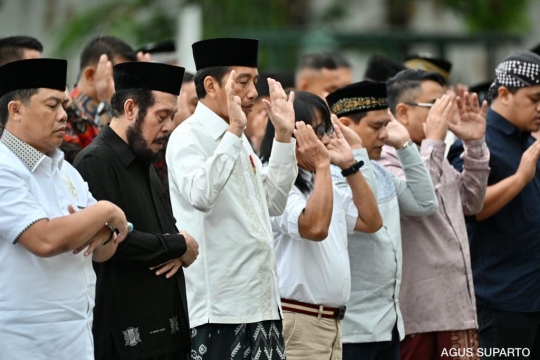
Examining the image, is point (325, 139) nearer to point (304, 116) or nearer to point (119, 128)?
point (304, 116)

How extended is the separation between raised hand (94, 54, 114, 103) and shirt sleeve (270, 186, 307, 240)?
1587 mm

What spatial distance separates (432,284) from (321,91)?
2.61 m

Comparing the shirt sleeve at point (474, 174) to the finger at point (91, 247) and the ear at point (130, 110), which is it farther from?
the finger at point (91, 247)

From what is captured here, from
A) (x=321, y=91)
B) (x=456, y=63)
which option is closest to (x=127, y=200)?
(x=321, y=91)

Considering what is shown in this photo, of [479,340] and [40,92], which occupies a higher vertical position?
[40,92]

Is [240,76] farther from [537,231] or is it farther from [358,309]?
→ [537,231]

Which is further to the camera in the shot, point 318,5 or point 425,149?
point 318,5

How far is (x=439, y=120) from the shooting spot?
20.6 feet

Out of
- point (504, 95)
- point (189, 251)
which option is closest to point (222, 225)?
point (189, 251)

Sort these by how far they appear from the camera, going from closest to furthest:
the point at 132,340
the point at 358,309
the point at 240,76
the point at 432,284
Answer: the point at 132,340
the point at 240,76
the point at 358,309
the point at 432,284

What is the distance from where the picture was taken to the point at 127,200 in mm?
4680

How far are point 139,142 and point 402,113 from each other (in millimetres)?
2434

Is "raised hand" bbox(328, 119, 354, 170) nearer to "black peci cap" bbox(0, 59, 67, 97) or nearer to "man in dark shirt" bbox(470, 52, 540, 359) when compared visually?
"man in dark shirt" bbox(470, 52, 540, 359)

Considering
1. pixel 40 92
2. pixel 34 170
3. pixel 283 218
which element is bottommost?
pixel 283 218
